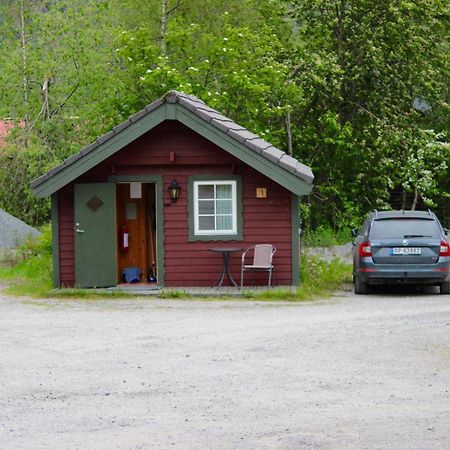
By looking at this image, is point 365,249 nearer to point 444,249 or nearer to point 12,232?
point 444,249

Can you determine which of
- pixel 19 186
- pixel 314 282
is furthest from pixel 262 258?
pixel 19 186

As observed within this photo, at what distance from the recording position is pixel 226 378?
11.7 meters

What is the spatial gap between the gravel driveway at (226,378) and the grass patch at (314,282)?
145 centimetres

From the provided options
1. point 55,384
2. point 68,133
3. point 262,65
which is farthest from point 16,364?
point 68,133

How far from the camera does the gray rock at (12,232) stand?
32.3 meters

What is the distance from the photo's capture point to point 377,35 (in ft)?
112

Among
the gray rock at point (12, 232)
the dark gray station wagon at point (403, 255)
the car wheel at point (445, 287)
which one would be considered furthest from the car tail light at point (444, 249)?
the gray rock at point (12, 232)

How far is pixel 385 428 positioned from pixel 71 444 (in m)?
2.47

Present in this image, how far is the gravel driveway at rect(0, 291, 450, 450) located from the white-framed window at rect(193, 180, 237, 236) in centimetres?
330

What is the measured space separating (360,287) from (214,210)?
3.18m

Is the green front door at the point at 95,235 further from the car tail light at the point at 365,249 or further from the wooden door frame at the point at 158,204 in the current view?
the car tail light at the point at 365,249

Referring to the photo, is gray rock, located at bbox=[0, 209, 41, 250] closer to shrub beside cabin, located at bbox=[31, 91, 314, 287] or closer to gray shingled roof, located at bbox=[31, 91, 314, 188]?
shrub beside cabin, located at bbox=[31, 91, 314, 287]

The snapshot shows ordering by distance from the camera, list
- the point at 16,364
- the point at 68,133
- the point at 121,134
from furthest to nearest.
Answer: the point at 68,133 → the point at 121,134 → the point at 16,364

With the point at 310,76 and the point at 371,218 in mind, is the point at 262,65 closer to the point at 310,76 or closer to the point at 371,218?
the point at 310,76
